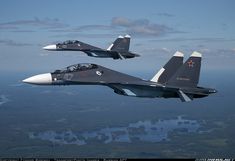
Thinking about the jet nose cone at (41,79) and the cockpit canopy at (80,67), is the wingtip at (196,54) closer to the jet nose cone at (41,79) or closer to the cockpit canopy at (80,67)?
the cockpit canopy at (80,67)

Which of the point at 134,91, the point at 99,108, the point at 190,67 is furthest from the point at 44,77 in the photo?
the point at 99,108

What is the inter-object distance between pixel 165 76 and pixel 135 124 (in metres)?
16.3

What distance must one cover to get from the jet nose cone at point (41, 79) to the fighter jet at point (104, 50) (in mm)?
3210

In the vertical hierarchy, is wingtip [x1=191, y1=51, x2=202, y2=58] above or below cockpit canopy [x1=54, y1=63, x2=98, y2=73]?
above

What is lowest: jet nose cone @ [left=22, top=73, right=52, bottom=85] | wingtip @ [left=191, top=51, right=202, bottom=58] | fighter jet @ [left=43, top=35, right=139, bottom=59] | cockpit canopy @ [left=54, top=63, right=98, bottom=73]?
jet nose cone @ [left=22, top=73, right=52, bottom=85]

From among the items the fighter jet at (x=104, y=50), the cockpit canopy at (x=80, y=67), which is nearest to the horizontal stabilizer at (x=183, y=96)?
the cockpit canopy at (x=80, y=67)

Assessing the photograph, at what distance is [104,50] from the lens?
14.7 m

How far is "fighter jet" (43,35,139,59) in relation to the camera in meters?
14.6

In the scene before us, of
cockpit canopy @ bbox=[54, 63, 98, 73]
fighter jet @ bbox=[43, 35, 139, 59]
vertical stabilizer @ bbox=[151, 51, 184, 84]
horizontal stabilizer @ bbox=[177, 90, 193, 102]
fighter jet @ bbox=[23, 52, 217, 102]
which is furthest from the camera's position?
fighter jet @ bbox=[43, 35, 139, 59]

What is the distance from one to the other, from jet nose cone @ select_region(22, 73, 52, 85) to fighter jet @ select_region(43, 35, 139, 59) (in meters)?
3.21

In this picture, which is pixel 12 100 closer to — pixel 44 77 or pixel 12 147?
pixel 12 147

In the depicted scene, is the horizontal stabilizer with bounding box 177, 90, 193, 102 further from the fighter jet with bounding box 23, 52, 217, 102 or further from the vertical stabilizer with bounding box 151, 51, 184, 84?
the vertical stabilizer with bounding box 151, 51, 184, 84

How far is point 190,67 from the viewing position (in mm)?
11836

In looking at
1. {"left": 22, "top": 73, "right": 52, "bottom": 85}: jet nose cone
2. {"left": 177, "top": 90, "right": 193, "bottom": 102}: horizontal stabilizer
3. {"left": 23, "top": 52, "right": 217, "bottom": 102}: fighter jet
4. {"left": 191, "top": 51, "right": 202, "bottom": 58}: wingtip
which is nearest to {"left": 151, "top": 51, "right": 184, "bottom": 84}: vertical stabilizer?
{"left": 23, "top": 52, "right": 217, "bottom": 102}: fighter jet
